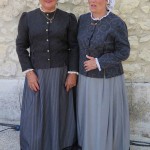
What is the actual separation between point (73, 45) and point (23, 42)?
0.46 m

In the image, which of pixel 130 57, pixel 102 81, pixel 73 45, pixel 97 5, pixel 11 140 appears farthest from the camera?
pixel 11 140

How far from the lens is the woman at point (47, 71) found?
301 centimetres

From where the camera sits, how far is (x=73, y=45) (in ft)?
10.2

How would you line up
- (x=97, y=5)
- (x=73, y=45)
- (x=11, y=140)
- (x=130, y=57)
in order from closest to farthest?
1. (x=97, y=5)
2. (x=73, y=45)
3. (x=130, y=57)
4. (x=11, y=140)

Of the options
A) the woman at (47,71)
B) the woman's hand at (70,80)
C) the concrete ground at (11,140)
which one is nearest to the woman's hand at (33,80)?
the woman at (47,71)

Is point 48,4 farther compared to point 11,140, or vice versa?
point 11,140

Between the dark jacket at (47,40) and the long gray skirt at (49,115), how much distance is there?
92 mm

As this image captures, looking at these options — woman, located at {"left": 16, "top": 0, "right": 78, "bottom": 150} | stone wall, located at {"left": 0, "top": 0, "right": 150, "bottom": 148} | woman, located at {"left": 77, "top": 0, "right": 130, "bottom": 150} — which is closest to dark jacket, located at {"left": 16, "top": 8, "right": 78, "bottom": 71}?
woman, located at {"left": 16, "top": 0, "right": 78, "bottom": 150}

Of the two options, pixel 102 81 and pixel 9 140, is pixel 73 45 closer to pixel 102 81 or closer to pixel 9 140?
pixel 102 81

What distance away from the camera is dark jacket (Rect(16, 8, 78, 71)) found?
300cm

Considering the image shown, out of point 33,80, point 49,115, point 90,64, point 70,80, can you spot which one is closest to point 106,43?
point 90,64

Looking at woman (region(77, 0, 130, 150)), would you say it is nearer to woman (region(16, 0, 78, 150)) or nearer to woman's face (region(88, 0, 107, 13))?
woman's face (region(88, 0, 107, 13))

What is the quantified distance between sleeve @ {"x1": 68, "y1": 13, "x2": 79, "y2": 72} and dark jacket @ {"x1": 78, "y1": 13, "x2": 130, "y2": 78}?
9cm

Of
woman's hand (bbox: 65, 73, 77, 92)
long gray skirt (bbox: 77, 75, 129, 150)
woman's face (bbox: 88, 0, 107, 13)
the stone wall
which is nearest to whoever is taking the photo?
woman's face (bbox: 88, 0, 107, 13)
